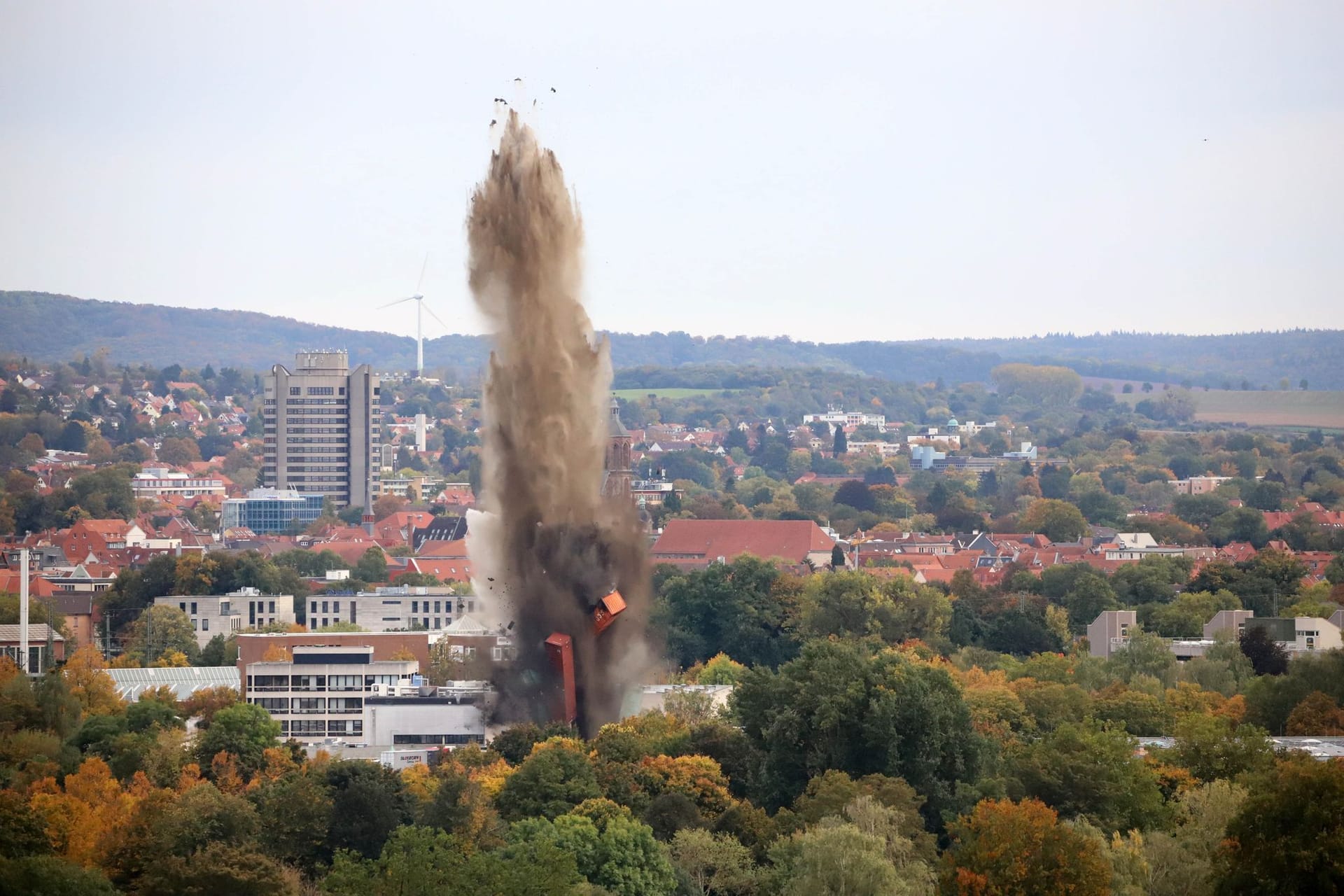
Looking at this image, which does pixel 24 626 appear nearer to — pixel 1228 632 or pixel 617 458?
pixel 617 458

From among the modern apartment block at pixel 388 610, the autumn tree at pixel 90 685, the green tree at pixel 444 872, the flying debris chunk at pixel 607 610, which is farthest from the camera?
the modern apartment block at pixel 388 610

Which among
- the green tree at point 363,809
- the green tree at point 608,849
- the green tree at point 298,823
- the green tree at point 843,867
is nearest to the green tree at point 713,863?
the green tree at point 608,849

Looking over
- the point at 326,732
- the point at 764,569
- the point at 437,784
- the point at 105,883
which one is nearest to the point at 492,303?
the point at 437,784

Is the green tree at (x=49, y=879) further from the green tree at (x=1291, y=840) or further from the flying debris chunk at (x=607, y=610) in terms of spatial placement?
the green tree at (x=1291, y=840)

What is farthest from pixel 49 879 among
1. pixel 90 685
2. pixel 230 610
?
pixel 230 610

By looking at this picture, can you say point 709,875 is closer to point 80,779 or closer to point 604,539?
point 604,539
